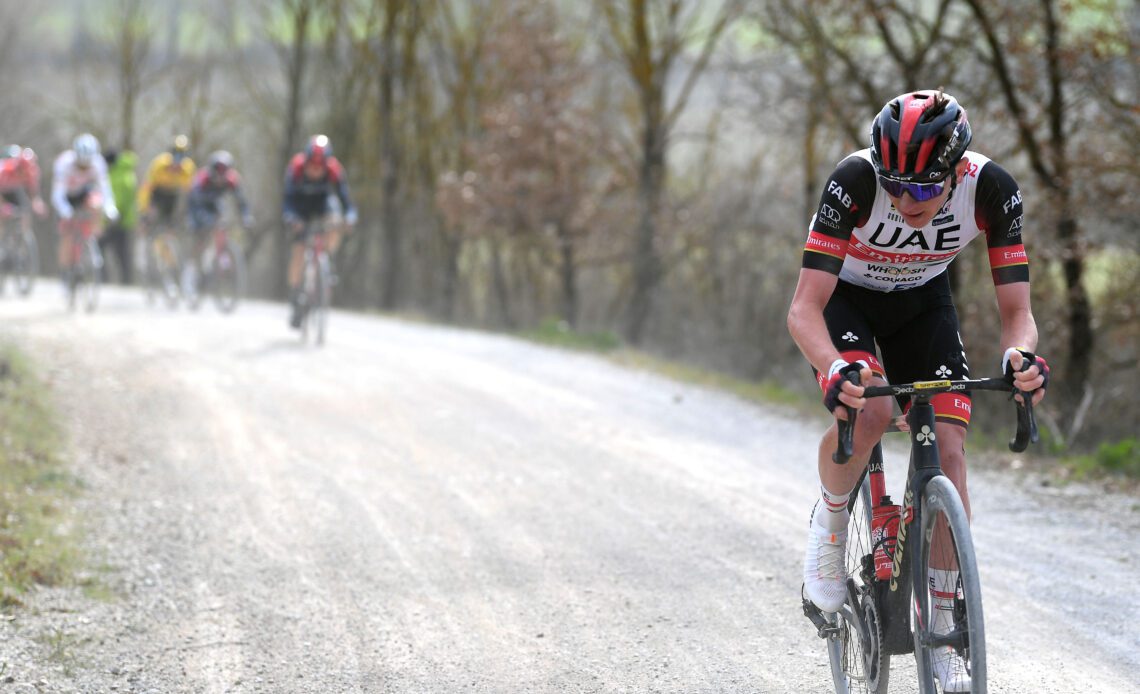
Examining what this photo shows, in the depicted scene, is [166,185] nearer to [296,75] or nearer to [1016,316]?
[1016,316]

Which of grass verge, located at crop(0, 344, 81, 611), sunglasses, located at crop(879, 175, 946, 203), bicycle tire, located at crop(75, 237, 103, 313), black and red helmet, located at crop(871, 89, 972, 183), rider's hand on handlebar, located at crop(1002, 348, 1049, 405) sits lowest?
grass verge, located at crop(0, 344, 81, 611)

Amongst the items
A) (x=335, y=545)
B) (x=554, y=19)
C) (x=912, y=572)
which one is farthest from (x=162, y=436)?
(x=554, y=19)

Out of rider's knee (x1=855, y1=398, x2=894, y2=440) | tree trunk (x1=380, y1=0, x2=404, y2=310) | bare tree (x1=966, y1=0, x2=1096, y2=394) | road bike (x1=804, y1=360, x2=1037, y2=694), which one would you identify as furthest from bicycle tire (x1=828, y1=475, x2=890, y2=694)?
tree trunk (x1=380, y1=0, x2=404, y2=310)

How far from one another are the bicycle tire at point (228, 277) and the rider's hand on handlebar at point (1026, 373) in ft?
48.3

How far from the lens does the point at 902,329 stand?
13.0 feet

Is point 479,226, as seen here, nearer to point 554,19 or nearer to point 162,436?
point 554,19

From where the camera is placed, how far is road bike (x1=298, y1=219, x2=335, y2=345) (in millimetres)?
14172

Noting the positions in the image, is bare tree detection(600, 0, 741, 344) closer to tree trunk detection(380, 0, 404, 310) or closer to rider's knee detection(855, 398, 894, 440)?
tree trunk detection(380, 0, 404, 310)

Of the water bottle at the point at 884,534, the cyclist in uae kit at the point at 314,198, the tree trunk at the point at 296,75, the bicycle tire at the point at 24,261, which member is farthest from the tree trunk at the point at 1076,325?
the tree trunk at the point at 296,75

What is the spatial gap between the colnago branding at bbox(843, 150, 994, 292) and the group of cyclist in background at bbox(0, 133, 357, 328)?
34.7 ft

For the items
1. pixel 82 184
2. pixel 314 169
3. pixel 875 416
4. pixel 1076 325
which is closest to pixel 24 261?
pixel 82 184

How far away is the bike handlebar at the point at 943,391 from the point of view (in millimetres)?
3281

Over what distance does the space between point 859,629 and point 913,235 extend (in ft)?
4.22

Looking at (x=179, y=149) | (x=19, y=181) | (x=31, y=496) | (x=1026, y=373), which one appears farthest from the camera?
(x=19, y=181)
